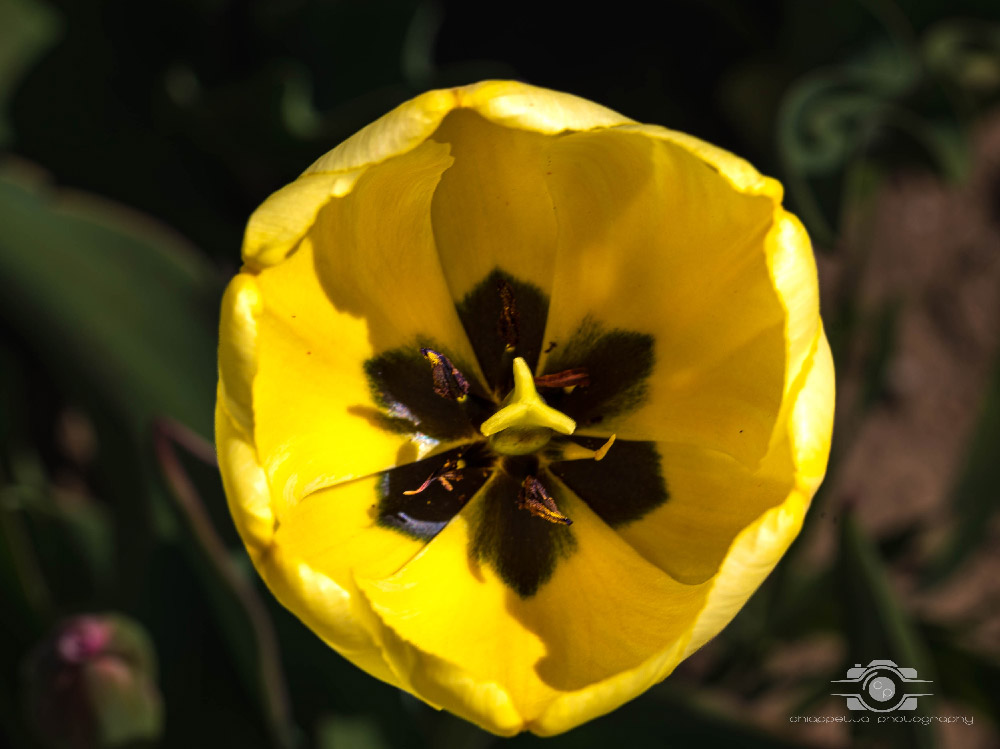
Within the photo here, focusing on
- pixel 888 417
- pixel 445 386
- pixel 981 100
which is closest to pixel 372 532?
pixel 445 386

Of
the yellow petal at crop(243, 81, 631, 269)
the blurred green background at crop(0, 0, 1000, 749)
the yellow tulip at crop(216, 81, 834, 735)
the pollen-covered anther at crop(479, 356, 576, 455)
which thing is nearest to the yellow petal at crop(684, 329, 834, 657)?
the yellow tulip at crop(216, 81, 834, 735)

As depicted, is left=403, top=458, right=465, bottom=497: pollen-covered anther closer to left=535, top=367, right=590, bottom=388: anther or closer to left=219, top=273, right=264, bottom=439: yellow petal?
left=535, top=367, right=590, bottom=388: anther

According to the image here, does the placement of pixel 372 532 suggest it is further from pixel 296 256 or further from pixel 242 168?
pixel 242 168

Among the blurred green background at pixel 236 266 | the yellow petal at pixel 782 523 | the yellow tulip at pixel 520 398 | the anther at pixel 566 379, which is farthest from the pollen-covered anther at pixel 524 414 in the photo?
the blurred green background at pixel 236 266

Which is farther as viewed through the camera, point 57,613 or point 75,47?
point 75,47

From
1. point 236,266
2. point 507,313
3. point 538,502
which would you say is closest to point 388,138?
point 507,313

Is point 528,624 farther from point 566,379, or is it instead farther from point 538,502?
point 566,379
